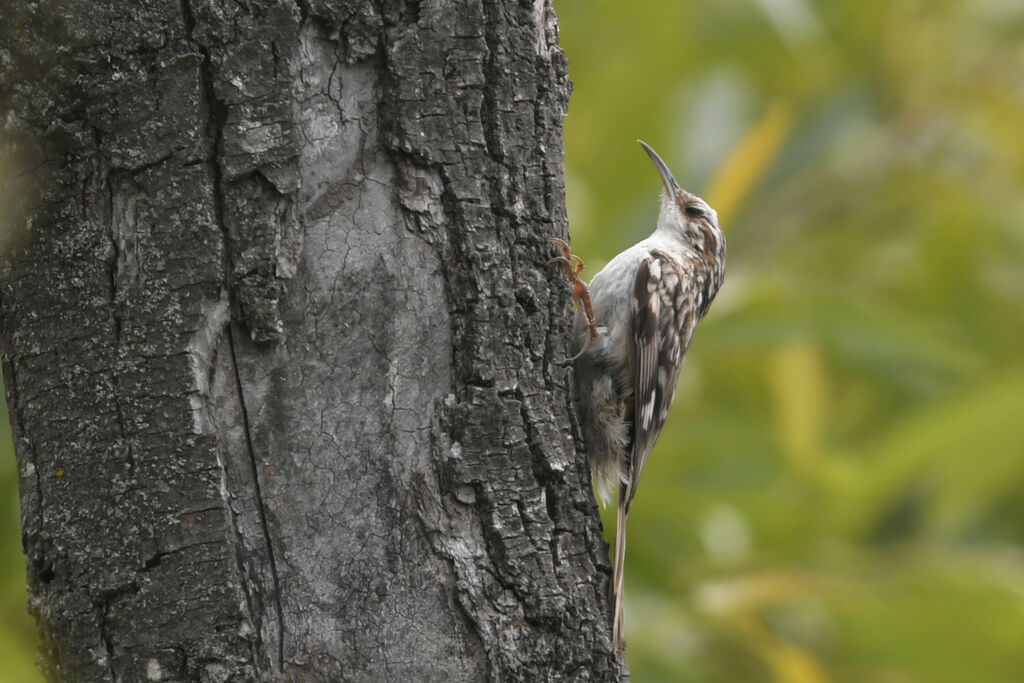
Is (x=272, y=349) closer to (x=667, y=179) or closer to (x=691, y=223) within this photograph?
(x=691, y=223)

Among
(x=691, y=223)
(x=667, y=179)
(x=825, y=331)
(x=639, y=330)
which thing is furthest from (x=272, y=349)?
(x=825, y=331)

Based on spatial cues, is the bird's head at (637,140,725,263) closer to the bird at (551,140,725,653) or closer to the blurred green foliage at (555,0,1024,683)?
the bird at (551,140,725,653)

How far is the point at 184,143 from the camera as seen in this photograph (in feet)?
6.31

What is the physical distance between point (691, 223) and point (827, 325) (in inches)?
27.6

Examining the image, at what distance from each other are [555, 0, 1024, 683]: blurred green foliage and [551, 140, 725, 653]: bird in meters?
0.37

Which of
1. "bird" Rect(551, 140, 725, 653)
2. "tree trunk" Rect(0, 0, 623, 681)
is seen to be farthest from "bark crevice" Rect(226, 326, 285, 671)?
"bird" Rect(551, 140, 725, 653)

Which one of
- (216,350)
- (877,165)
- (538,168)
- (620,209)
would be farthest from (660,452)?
(216,350)

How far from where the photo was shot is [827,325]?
464 centimetres

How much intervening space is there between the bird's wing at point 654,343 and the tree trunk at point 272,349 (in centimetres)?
137

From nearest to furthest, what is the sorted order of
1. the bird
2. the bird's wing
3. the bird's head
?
1. the bird
2. the bird's wing
3. the bird's head

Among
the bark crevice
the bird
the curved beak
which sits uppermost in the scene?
the curved beak

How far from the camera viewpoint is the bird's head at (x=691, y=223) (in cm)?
441

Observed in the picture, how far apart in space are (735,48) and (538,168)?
139 inches

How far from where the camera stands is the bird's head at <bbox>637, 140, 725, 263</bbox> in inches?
174
